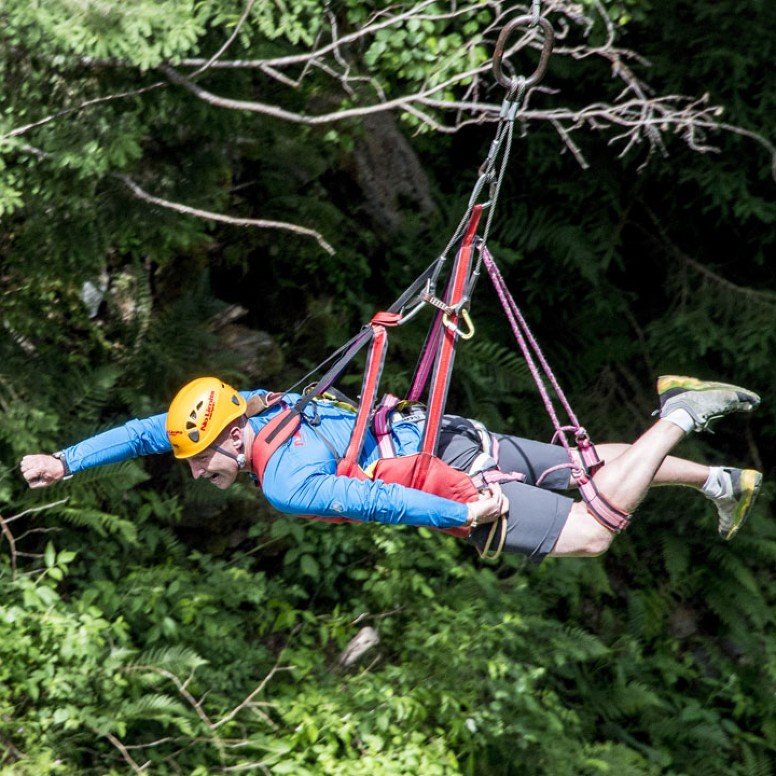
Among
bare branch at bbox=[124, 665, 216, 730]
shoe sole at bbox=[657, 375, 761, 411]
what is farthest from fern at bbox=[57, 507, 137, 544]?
shoe sole at bbox=[657, 375, 761, 411]

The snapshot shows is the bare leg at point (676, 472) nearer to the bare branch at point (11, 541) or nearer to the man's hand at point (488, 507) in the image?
the man's hand at point (488, 507)

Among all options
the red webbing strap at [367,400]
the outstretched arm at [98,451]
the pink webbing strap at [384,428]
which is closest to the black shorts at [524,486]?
the pink webbing strap at [384,428]

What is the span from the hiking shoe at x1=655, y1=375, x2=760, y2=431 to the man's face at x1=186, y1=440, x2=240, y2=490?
5.07 ft

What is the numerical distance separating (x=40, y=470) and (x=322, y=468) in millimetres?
994

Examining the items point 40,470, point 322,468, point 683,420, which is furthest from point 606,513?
point 40,470

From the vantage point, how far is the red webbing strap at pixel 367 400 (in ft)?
12.2

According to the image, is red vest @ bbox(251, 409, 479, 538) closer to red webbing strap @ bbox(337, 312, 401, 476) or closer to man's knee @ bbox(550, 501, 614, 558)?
red webbing strap @ bbox(337, 312, 401, 476)

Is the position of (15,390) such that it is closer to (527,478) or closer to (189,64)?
(189,64)

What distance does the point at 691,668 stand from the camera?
25.5ft

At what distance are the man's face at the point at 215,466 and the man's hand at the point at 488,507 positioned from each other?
2.71ft

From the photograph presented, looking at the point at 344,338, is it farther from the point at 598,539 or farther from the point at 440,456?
the point at 598,539

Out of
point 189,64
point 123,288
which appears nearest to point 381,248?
point 123,288

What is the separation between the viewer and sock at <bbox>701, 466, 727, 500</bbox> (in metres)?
4.04

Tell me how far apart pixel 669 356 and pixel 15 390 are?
431 cm
